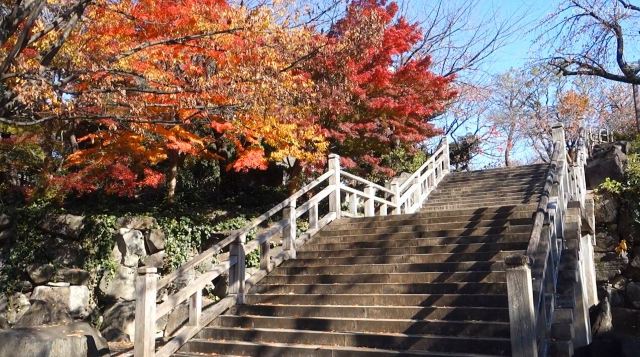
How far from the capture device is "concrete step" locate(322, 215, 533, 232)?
9.49 m

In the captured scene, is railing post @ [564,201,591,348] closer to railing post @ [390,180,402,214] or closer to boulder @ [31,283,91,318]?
railing post @ [390,180,402,214]

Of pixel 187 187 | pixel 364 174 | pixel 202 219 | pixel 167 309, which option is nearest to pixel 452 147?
pixel 364 174

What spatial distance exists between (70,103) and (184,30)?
401 centimetres

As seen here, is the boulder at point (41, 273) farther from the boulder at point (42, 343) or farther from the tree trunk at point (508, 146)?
the tree trunk at point (508, 146)

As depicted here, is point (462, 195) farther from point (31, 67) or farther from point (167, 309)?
point (31, 67)

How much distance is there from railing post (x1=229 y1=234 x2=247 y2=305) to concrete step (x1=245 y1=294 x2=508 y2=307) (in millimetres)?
205

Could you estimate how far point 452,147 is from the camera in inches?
1065

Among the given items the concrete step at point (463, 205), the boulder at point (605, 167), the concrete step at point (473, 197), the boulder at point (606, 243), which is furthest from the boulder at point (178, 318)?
the boulder at point (605, 167)

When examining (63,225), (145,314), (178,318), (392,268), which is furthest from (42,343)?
(63,225)

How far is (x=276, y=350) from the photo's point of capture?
695 centimetres

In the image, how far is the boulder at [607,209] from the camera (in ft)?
52.4

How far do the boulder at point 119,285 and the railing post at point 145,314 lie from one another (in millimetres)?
5595

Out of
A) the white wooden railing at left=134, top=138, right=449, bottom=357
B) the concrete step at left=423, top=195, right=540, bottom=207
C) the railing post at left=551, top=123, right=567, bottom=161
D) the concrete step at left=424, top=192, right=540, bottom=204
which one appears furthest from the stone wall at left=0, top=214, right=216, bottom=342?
the railing post at left=551, top=123, right=567, bottom=161

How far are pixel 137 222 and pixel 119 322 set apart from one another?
2512 mm
